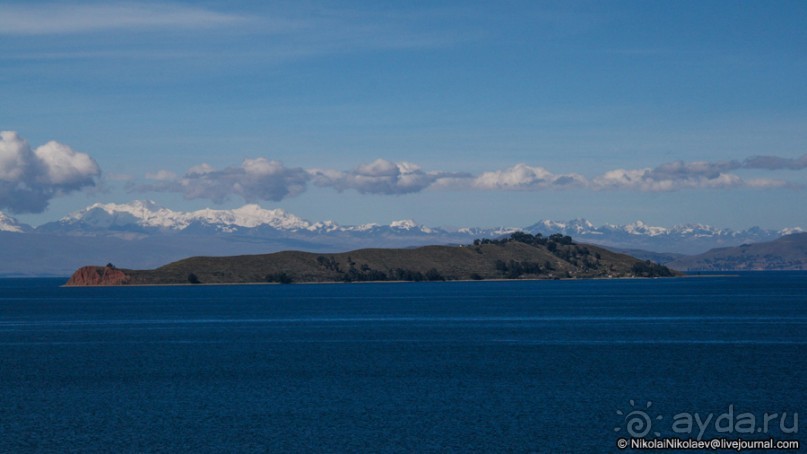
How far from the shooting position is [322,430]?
54656mm

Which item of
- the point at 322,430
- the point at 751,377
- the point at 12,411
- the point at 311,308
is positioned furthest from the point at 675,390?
the point at 311,308

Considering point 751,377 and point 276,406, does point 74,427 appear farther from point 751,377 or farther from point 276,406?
point 751,377

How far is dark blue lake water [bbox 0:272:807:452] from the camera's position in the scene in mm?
53031

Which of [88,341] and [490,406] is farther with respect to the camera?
[88,341]

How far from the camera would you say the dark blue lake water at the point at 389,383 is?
53031mm

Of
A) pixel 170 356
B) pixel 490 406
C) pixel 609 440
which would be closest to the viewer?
pixel 609 440

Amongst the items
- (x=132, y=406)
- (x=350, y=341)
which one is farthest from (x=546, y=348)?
(x=132, y=406)

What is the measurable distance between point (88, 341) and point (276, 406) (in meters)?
57.2

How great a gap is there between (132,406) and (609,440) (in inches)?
1125

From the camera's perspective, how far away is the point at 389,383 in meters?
72.1

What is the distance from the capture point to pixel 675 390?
219ft

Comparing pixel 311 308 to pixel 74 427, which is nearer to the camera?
pixel 74 427

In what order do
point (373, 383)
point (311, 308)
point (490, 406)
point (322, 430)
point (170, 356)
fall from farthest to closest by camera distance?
point (311, 308) → point (170, 356) → point (373, 383) → point (490, 406) → point (322, 430)

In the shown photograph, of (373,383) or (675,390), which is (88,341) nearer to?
(373,383)
